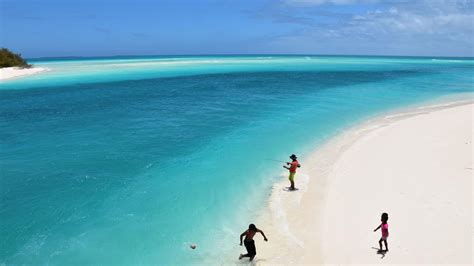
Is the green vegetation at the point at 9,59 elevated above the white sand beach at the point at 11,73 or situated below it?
above

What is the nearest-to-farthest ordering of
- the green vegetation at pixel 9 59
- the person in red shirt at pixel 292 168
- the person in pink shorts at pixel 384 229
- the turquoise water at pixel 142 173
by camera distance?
the person in pink shorts at pixel 384 229 < the turquoise water at pixel 142 173 < the person in red shirt at pixel 292 168 < the green vegetation at pixel 9 59

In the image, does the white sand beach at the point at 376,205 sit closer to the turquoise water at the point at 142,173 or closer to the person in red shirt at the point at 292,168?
the person in red shirt at the point at 292,168

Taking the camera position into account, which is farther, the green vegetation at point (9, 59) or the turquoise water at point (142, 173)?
the green vegetation at point (9, 59)

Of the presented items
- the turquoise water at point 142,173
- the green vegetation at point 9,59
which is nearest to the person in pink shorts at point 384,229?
the turquoise water at point 142,173

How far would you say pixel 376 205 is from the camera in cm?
1240

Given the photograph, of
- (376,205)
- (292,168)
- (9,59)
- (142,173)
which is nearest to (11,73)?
(9,59)

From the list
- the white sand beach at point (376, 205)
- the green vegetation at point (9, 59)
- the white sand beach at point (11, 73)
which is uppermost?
the green vegetation at point (9, 59)

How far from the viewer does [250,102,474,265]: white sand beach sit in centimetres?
993

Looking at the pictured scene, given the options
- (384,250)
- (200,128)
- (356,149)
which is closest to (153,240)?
(384,250)

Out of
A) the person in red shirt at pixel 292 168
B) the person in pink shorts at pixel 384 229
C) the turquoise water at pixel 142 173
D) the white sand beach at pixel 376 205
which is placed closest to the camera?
the person in pink shorts at pixel 384 229

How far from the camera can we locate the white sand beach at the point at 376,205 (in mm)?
9930

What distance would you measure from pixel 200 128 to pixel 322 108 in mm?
12348

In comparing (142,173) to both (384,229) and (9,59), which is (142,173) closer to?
(384,229)

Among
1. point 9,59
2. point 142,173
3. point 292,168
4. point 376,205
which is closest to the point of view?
point 376,205
